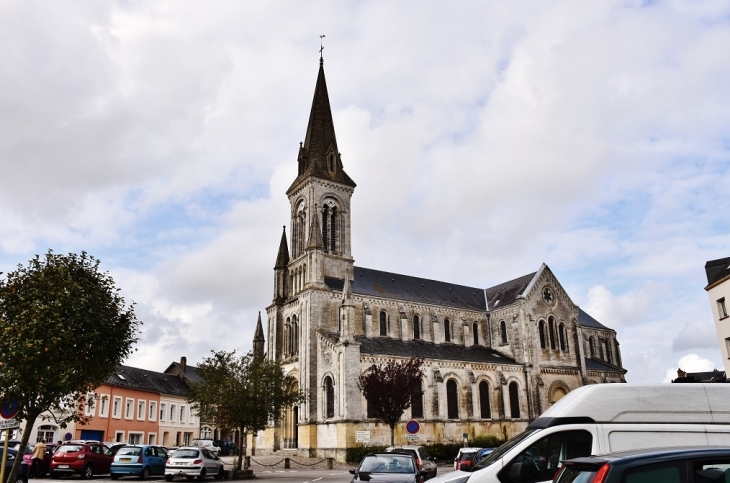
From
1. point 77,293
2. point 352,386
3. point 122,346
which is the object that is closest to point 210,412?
point 352,386

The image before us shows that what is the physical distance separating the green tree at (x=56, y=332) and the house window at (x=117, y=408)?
30.6 m

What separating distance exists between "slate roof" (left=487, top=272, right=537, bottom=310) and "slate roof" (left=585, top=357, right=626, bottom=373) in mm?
9992

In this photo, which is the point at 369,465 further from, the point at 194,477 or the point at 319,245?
the point at 319,245

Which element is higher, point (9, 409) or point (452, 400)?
point (452, 400)

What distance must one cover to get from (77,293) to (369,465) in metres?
9.20

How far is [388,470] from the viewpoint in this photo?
14.0 m

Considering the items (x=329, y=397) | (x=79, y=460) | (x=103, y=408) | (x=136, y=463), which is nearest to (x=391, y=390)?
(x=329, y=397)

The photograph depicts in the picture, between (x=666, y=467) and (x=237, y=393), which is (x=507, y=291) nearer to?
(x=237, y=393)

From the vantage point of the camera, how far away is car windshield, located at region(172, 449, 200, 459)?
916 inches

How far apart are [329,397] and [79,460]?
20.7 metres

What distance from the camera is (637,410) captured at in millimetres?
9594

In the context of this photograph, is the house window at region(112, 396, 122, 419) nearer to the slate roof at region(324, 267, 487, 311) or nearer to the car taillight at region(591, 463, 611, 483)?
the slate roof at region(324, 267, 487, 311)

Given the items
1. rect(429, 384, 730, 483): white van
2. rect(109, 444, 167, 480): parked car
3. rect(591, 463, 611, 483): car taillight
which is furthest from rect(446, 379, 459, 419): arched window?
rect(591, 463, 611, 483): car taillight

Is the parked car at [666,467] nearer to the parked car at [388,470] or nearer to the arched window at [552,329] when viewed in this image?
the parked car at [388,470]
